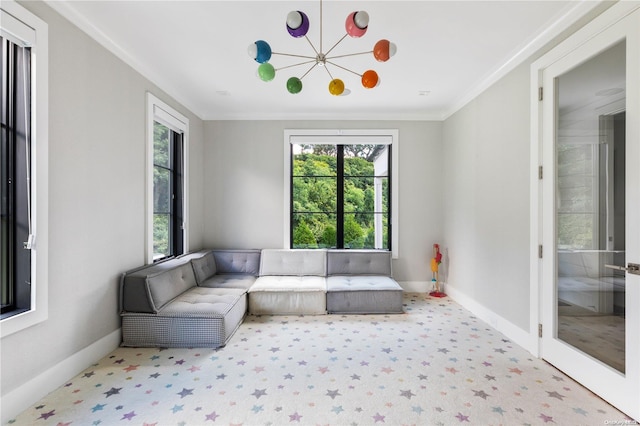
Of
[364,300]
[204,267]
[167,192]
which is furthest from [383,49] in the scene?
[204,267]

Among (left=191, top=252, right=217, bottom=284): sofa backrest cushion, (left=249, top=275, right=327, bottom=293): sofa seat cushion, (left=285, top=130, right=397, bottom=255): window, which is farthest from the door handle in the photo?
(left=191, top=252, right=217, bottom=284): sofa backrest cushion

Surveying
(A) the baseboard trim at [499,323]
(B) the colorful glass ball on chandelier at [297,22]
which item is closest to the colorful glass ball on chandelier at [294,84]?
(B) the colorful glass ball on chandelier at [297,22]

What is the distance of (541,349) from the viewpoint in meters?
2.51

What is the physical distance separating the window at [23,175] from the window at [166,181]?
1.21 metres

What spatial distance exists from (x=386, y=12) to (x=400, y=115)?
7.96 feet

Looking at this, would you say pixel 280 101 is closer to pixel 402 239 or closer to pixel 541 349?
pixel 402 239

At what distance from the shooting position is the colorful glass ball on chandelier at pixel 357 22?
1.65 m

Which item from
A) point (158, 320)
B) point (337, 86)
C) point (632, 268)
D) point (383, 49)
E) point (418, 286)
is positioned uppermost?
point (383, 49)

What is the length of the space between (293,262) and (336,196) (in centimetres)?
121

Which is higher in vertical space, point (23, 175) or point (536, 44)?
point (536, 44)

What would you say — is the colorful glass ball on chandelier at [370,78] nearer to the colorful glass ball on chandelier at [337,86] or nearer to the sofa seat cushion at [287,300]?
the colorful glass ball on chandelier at [337,86]

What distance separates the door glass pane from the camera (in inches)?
76.4

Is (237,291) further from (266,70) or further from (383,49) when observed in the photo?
(383,49)

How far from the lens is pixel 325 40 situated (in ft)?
8.38
